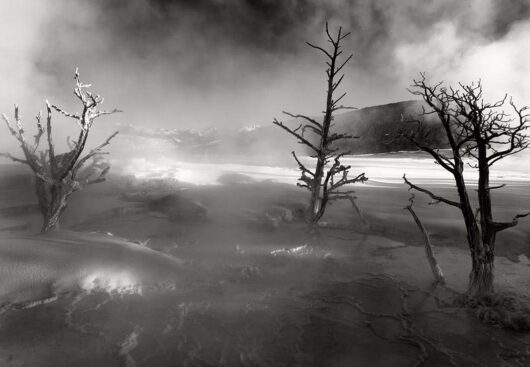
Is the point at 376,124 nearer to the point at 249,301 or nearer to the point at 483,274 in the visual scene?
the point at 483,274

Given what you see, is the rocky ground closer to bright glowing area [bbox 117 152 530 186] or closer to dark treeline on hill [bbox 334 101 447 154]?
bright glowing area [bbox 117 152 530 186]

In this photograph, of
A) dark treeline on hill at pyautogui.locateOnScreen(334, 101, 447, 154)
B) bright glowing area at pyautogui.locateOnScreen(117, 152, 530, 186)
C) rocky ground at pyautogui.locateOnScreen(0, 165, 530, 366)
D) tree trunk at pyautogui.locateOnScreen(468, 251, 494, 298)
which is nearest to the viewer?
rocky ground at pyautogui.locateOnScreen(0, 165, 530, 366)

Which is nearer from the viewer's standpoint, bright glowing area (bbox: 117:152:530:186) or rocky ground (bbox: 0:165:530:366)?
rocky ground (bbox: 0:165:530:366)

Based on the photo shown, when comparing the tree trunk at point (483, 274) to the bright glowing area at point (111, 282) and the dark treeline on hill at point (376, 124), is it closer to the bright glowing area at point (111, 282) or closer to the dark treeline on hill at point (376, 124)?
the bright glowing area at point (111, 282)

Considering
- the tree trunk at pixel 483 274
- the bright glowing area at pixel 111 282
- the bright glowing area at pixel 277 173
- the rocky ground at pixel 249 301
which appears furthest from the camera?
the bright glowing area at pixel 277 173

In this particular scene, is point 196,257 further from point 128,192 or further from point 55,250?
point 128,192

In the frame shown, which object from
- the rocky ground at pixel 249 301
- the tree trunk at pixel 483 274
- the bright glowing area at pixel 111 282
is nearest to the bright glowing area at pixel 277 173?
the rocky ground at pixel 249 301

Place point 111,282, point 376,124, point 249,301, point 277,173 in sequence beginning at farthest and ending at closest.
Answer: point 376,124 < point 277,173 < point 249,301 < point 111,282

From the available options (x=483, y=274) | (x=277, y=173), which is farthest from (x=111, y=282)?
(x=277, y=173)

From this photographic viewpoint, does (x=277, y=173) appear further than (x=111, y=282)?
Yes

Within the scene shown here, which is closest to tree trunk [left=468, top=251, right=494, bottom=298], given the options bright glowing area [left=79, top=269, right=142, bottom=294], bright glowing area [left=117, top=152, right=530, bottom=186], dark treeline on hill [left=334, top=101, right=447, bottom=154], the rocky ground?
the rocky ground

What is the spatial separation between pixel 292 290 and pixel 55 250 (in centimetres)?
595

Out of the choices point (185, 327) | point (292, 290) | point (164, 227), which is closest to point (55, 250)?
point (185, 327)

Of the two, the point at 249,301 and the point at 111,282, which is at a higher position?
the point at 111,282
